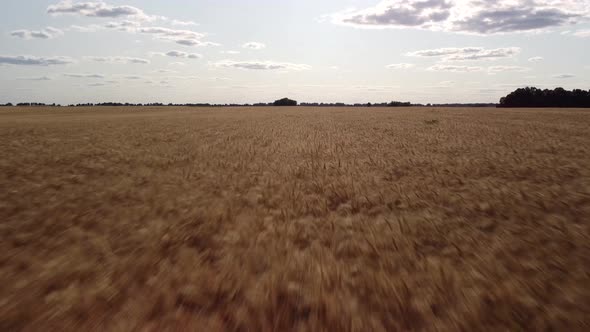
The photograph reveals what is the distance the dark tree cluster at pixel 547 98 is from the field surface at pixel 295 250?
9341 cm

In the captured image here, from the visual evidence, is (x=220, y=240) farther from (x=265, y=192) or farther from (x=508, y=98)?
(x=508, y=98)

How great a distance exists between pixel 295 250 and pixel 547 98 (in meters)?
105

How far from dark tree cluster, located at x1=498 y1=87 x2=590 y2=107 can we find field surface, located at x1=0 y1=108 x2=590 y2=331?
93.4 meters

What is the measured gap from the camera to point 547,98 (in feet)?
290

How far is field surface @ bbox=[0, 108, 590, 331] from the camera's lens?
3.12 metres

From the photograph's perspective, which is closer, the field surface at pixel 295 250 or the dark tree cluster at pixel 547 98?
the field surface at pixel 295 250

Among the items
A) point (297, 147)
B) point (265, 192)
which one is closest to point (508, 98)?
point (297, 147)

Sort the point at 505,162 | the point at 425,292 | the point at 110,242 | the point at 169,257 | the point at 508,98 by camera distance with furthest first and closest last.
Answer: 1. the point at 508,98
2. the point at 505,162
3. the point at 110,242
4. the point at 169,257
5. the point at 425,292

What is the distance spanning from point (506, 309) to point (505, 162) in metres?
9.28

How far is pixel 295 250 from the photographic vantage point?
4.56 m

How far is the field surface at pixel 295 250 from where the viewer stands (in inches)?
123

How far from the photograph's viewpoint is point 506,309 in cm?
318

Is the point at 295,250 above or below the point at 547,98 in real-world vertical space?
below

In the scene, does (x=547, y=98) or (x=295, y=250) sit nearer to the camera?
(x=295, y=250)
